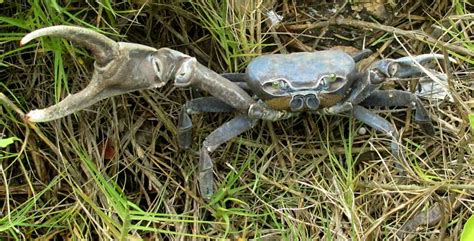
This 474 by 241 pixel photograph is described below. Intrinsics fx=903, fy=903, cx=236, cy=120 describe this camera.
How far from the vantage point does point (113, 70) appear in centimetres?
245

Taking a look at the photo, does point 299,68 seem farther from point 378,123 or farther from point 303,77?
point 378,123

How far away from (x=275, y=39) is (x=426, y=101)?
52cm

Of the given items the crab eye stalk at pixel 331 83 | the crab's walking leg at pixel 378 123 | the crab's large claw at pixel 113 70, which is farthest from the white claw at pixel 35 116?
the crab's walking leg at pixel 378 123

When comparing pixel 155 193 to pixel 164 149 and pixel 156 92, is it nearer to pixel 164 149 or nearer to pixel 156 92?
pixel 164 149

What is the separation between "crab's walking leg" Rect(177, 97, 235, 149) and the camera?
273cm

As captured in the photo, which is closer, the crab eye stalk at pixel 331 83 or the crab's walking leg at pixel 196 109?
the crab eye stalk at pixel 331 83

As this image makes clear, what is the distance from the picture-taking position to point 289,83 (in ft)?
8.52

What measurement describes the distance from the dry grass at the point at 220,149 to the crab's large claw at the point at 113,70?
191mm

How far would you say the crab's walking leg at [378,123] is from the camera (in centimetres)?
272

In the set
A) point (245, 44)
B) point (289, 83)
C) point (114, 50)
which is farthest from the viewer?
point (245, 44)

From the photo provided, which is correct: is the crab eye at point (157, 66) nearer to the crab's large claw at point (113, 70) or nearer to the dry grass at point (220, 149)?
the crab's large claw at point (113, 70)

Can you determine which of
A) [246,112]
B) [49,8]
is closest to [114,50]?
[49,8]

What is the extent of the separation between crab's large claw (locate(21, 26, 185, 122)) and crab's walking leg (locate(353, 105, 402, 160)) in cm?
57

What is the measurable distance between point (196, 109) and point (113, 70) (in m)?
0.37
